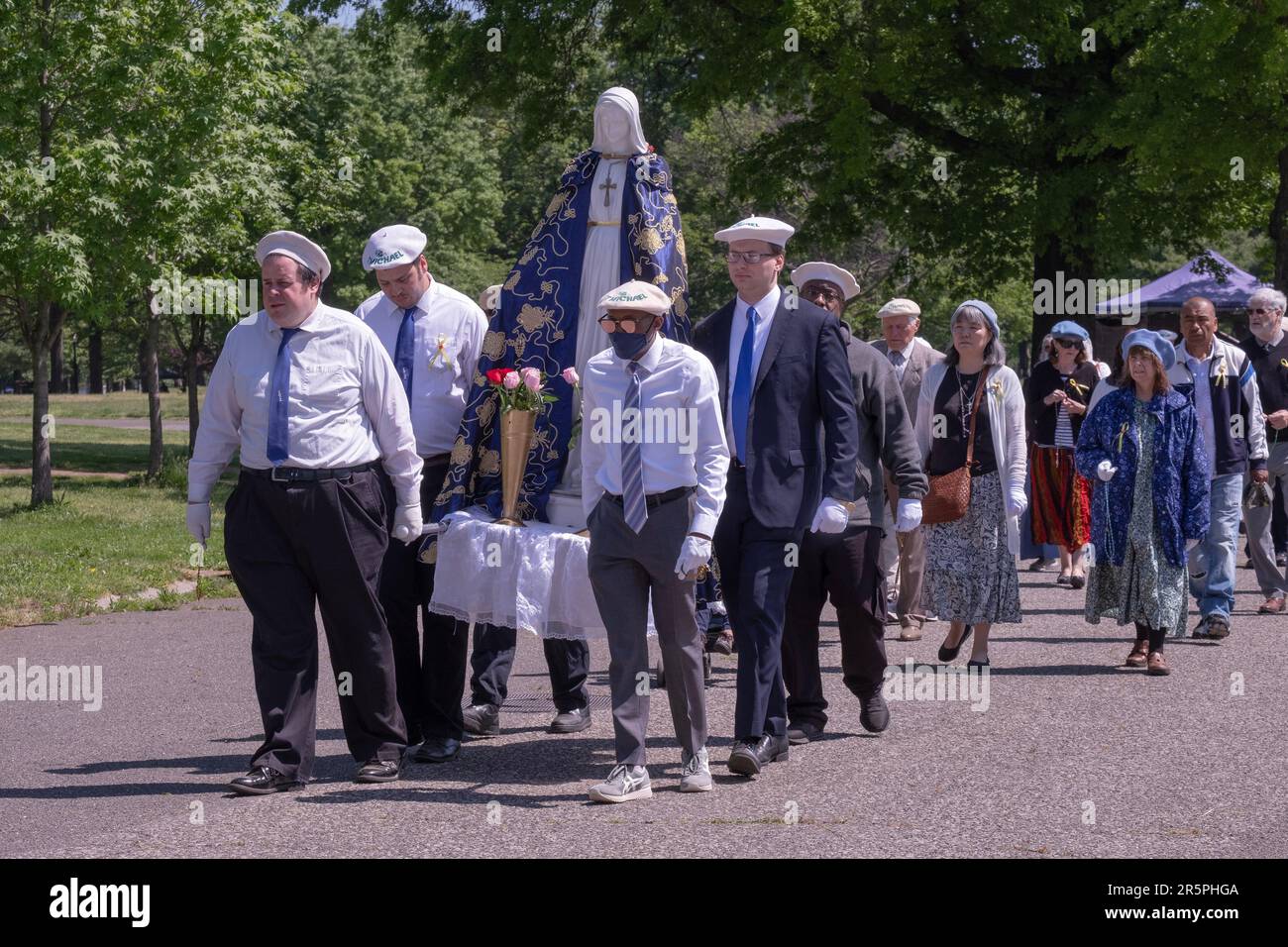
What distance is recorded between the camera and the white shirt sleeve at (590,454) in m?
6.86

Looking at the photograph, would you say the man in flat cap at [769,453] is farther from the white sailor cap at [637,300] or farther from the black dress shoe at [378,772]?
the black dress shoe at [378,772]

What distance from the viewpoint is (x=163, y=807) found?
21.6 feet

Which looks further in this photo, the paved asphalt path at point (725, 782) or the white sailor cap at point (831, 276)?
the white sailor cap at point (831, 276)

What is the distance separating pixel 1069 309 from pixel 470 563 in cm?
1816

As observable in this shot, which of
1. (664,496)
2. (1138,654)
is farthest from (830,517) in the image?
(1138,654)

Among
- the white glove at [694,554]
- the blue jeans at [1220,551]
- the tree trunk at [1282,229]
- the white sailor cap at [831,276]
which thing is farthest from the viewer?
the tree trunk at [1282,229]

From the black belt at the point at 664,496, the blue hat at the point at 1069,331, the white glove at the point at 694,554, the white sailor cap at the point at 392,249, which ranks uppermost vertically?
the blue hat at the point at 1069,331

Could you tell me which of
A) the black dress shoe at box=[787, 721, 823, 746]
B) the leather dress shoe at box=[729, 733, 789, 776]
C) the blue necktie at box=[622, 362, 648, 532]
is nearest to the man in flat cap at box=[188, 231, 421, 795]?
the blue necktie at box=[622, 362, 648, 532]

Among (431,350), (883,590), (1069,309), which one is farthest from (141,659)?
(1069,309)

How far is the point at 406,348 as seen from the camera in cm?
783

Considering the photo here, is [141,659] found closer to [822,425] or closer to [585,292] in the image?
[585,292]

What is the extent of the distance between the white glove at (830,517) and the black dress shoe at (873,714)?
49.6 inches

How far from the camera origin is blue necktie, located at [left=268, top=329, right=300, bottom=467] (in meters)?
6.90

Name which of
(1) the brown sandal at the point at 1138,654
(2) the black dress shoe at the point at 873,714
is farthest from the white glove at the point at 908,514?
(1) the brown sandal at the point at 1138,654
